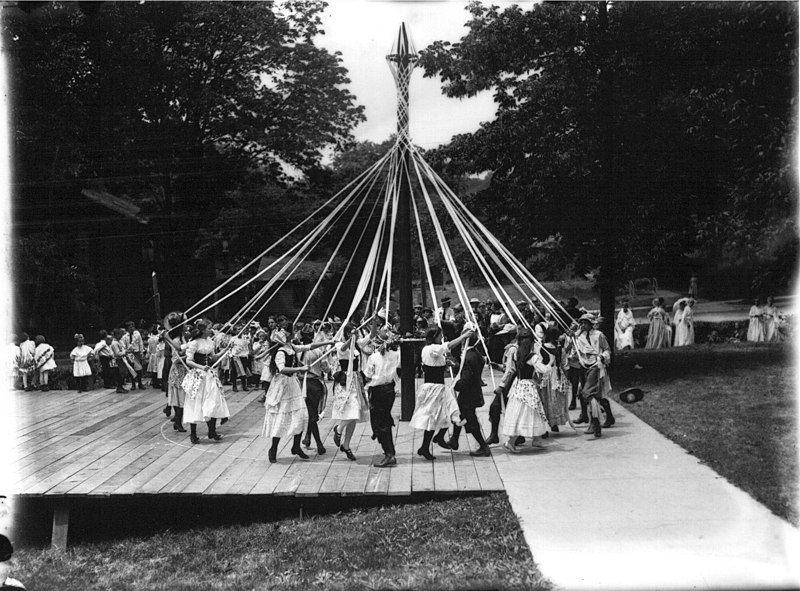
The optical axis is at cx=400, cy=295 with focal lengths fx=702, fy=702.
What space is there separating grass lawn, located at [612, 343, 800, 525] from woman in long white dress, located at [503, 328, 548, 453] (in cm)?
201

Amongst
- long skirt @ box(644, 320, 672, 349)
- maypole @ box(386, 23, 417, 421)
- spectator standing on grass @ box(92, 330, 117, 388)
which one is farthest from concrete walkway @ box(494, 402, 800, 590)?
long skirt @ box(644, 320, 672, 349)

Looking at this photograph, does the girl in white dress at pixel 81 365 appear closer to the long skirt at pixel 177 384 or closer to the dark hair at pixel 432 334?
the long skirt at pixel 177 384

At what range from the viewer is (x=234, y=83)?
23.1 meters

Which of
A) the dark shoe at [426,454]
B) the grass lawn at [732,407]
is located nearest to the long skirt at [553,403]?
the grass lawn at [732,407]

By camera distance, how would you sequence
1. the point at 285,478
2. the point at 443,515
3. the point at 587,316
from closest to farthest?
the point at 443,515, the point at 285,478, the point at 587,316

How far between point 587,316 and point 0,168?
794 centimetres

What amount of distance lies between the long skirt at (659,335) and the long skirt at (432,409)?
541 inches

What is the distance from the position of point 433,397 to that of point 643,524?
319cm

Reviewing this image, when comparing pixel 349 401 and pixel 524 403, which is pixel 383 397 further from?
pixel 524 403

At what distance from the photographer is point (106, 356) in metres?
16.2

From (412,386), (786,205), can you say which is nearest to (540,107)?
(786,205)

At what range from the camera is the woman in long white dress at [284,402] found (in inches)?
362

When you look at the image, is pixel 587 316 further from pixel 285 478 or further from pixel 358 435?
pixel 285 478

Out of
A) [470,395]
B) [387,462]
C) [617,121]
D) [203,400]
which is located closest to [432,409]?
[470,395]
